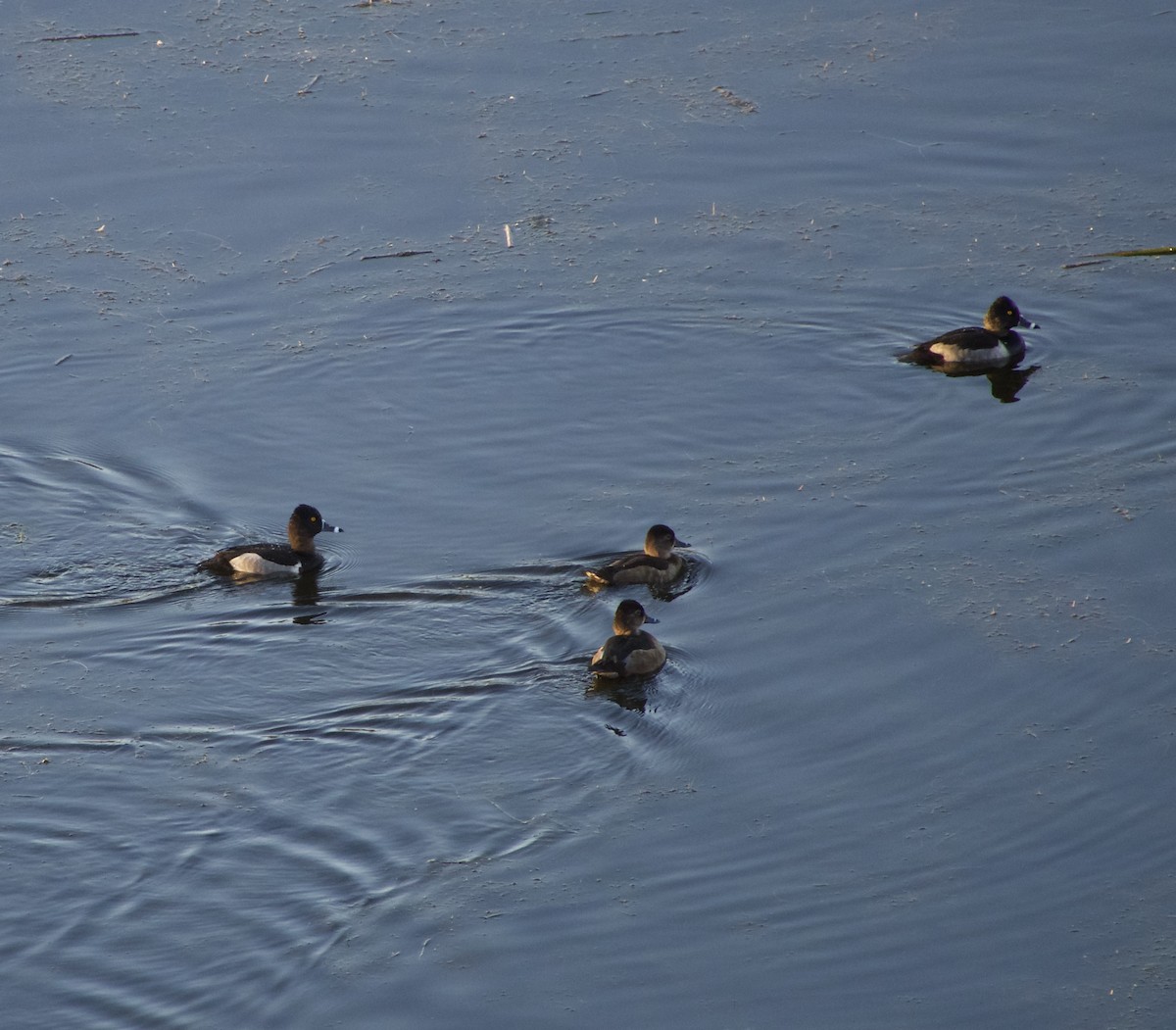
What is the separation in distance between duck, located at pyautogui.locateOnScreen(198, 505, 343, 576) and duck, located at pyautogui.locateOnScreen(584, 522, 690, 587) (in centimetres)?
184

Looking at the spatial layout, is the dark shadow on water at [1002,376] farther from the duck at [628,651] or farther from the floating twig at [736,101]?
the floating twig at [736,101]

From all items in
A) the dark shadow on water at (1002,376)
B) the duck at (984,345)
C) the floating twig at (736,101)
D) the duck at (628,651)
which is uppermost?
the floating twig at (736,101)

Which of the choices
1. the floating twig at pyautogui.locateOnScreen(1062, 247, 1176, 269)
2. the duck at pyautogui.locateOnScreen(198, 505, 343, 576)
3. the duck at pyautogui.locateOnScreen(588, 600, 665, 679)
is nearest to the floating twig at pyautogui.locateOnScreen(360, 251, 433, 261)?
the duck at pyautogui.locateOnScreen(198, 505, 343, 576)

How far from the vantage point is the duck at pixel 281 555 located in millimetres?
11922

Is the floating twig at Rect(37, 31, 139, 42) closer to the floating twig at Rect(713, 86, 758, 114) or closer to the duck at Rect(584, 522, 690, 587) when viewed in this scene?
the floating twig at Rect(713, 86, 758, 114)

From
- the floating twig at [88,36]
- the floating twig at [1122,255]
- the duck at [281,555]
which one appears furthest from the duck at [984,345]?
the floating twig at [88,36]

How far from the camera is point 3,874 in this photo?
357 inches

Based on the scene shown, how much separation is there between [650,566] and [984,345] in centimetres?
416

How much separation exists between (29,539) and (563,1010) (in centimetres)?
611

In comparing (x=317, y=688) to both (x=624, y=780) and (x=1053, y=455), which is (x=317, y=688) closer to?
(x=624, y=780)

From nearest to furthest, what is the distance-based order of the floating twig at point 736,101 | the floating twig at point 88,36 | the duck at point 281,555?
the duck at point 281,555 < the floating twig at point 736,101 < the floating twig at point 88,36

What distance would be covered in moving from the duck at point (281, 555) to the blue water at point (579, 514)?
0.57ft

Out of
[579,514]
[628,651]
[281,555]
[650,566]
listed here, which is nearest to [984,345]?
[579,514]

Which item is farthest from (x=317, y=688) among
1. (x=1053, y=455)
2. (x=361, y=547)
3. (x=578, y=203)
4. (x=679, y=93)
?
(x=679, y=93)
